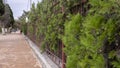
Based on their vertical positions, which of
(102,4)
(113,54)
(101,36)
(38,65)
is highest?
(102,4)

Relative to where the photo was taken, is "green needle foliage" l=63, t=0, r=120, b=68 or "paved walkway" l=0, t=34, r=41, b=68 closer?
"green needle foliage" l=63, t=0, r=120, b=68

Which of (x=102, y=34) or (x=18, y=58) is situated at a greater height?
(x=102, y=34)

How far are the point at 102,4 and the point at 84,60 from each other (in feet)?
2.69

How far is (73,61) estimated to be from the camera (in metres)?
3.35

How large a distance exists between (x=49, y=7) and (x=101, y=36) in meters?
5.39

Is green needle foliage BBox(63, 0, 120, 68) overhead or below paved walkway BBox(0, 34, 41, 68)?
overhead

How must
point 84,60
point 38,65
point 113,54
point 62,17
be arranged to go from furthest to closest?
point 38,65
point 62,17
point 84,60
point 113,54

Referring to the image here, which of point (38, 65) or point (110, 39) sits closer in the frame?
point (110, 39)

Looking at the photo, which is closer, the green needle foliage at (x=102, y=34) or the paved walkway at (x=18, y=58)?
the green needle foliage at (x=102, y=34)

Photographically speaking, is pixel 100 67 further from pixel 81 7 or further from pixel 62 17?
pixel 62 17

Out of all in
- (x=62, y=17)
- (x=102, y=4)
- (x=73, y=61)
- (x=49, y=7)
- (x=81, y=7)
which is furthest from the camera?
(x=49, y=7)

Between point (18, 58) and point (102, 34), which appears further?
point (18, 58)

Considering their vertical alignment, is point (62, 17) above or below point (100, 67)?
above

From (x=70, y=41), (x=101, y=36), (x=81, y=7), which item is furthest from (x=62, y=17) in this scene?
(x=101, y=36)
